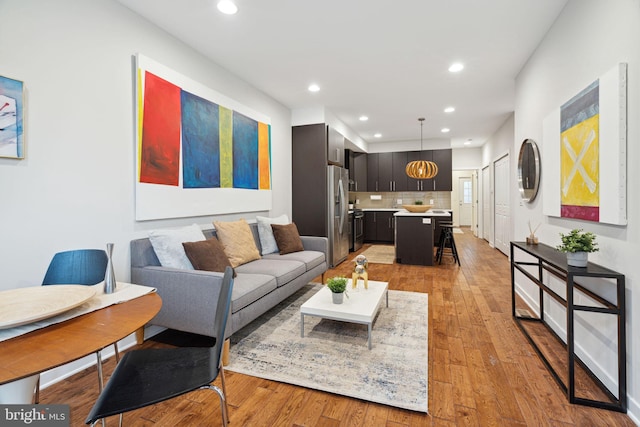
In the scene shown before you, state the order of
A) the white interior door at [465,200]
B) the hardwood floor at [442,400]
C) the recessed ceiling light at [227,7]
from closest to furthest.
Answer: the hardwood floor at [442,400]
the recessed ceiling light at [227,7]
the white interior door at [465,200]

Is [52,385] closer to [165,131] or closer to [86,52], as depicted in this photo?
[165,131]

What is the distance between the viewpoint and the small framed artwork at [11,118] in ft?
5.51

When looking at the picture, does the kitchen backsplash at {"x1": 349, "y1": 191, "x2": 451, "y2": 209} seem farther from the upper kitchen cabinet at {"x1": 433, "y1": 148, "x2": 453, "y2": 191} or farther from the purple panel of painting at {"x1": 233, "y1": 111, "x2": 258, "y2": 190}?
the purple panel of painting at {"x1": 233, "y1": 111, "x2": 258, "y2": 190}

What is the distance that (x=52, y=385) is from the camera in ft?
6.24

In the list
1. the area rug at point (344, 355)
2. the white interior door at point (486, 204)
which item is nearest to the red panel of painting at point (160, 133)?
the area rug at point (344, 355)

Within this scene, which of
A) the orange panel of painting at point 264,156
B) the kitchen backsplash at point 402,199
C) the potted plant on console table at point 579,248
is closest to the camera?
the potted plant on console table at point 579,248

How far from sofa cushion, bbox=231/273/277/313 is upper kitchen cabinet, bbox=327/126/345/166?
9.32 ft

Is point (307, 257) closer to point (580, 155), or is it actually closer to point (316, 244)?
point (316, 244)

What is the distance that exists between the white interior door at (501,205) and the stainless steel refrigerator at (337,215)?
3.11m

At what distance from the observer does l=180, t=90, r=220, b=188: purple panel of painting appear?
2906 millimetres

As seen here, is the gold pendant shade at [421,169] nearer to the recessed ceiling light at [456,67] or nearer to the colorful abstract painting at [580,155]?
the recessed ceiling light at [456,67]

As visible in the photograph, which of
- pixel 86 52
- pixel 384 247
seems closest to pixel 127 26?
pixel 86 52

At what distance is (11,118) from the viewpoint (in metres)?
1.71

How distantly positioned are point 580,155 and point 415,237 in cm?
338
